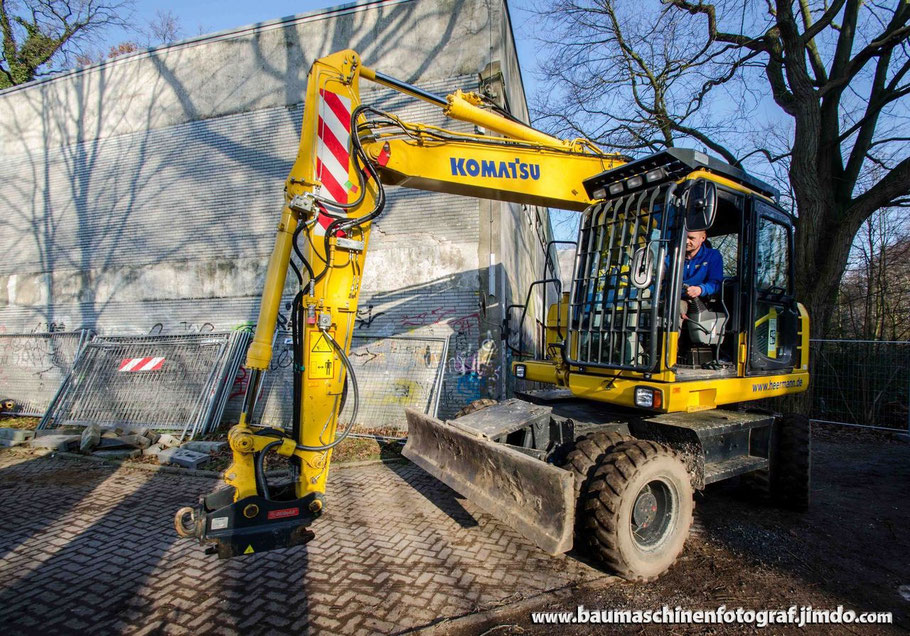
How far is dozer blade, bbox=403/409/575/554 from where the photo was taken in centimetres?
304

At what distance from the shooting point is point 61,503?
5004mm

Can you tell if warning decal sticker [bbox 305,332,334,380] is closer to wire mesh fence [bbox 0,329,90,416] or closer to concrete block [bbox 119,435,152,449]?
concrete block [bbox 119,435,152,449]

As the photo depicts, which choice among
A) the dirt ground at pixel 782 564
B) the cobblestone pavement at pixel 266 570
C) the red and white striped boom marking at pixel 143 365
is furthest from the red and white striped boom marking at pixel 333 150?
the red and white striped boom marking at pixel 143 365

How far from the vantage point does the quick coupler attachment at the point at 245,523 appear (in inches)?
116

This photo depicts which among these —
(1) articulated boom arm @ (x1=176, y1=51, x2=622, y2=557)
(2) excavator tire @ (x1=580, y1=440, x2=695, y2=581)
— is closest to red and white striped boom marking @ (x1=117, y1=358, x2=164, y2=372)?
(1) articulated boom arm @ (x1=176, y1=51, x2=622, y2=557)

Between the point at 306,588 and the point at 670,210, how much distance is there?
390 cm

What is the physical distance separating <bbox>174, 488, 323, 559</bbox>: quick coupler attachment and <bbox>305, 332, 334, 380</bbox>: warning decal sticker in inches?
32.2

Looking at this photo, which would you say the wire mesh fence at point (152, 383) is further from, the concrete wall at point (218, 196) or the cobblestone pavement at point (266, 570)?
the cobblestone pavement at point (266, 570)

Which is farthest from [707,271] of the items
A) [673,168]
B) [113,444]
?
[113,444]

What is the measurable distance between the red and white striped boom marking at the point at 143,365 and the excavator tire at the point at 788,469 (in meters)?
8.84

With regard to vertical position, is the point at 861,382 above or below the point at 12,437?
above

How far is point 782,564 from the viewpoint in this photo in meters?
3.69

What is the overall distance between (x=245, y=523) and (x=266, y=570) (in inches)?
30.8

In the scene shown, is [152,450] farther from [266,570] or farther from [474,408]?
[474,408]
